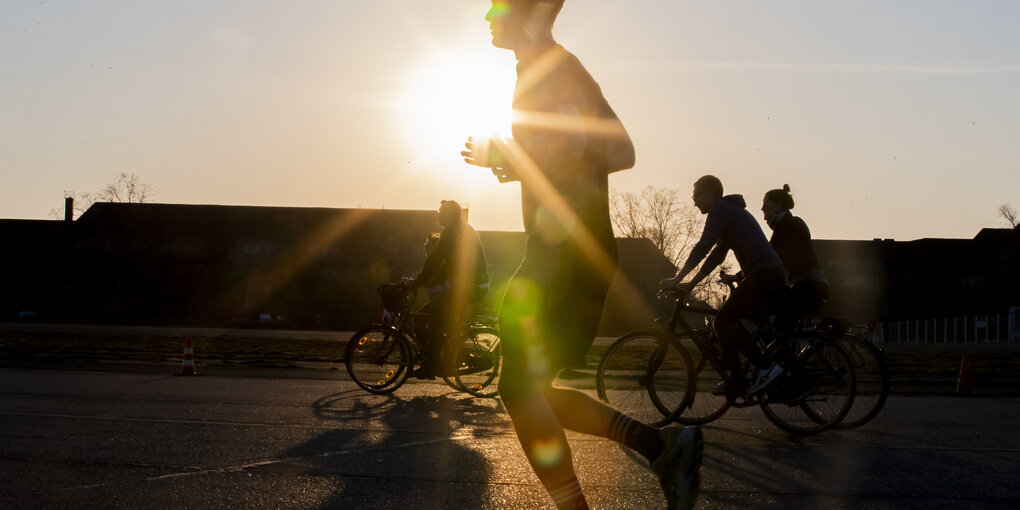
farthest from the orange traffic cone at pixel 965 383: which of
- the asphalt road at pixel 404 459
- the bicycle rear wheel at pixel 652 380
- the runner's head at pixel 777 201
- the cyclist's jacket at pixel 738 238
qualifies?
the bicycle rear wheel at pixel 652 380

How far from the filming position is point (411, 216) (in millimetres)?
75812

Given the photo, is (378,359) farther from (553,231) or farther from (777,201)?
(553,231)

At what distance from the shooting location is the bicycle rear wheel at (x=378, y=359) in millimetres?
10180

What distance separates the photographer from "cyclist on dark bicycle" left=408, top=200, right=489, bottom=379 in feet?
33.1

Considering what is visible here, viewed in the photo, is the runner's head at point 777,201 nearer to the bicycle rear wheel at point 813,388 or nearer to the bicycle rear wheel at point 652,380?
the bicycle rear wheel at point 813,388

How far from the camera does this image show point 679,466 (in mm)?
3254

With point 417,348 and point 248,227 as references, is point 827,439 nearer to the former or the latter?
point 417,348

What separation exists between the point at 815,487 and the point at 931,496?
1.64ft

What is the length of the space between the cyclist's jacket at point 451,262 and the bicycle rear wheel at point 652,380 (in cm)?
260

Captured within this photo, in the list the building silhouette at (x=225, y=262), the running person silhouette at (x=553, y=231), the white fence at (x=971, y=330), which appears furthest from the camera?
the building silhouette at (x=225, y=262)

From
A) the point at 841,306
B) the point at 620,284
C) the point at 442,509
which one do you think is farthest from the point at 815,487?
the point at 841,306

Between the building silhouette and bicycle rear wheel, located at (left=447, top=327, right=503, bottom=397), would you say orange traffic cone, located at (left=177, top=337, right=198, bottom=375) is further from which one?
the building silhouette

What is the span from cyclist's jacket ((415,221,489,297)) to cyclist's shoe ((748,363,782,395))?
348 cm

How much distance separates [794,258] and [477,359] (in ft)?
11.8
